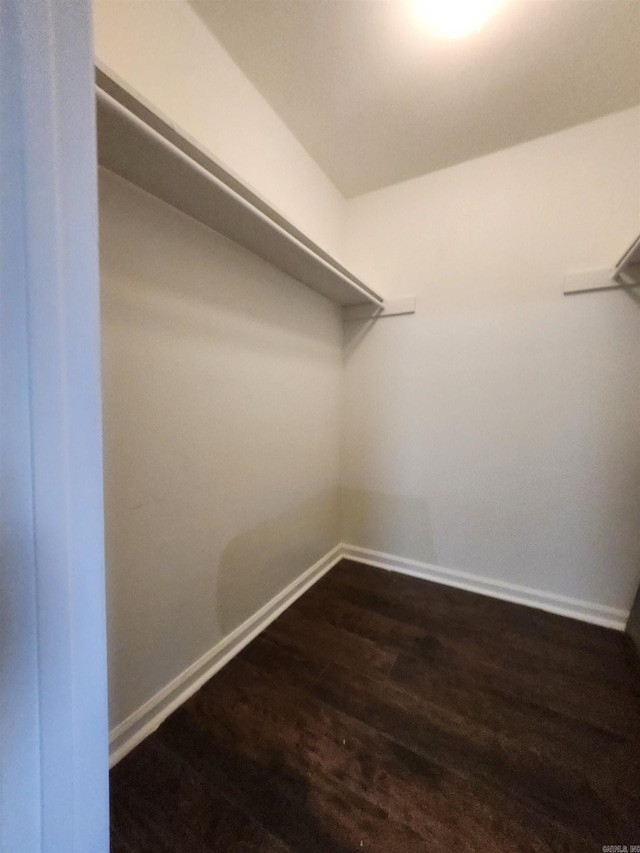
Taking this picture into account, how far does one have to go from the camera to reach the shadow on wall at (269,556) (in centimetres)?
148

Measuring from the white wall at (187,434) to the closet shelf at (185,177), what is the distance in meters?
0.06

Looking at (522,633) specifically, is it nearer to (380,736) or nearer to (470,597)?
(470,597)

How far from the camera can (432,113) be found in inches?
65.6

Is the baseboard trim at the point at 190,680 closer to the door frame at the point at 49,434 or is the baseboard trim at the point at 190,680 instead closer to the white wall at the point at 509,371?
the door frame at the point at 49,434

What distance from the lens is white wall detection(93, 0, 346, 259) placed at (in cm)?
104

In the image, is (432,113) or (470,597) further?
(470,597)

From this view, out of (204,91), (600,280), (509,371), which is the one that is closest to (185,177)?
(204,91)

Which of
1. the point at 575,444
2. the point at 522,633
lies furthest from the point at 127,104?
the point at 522,633

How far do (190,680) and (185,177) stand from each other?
1.82 metres

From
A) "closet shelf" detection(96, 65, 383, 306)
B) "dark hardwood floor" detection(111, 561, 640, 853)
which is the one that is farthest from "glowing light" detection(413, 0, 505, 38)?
"dark hardwood floor" detection(111, 561, 640, 853)

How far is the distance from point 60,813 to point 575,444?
Result: 226 cm

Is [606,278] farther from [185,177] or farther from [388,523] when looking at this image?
[185,177]

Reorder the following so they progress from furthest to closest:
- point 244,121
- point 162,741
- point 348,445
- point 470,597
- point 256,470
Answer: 1. point 348,445
2. point 470,597
3. point 256,470
4. point 244,121
5. point 162,741

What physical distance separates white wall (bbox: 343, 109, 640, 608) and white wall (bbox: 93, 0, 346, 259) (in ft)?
2.30
